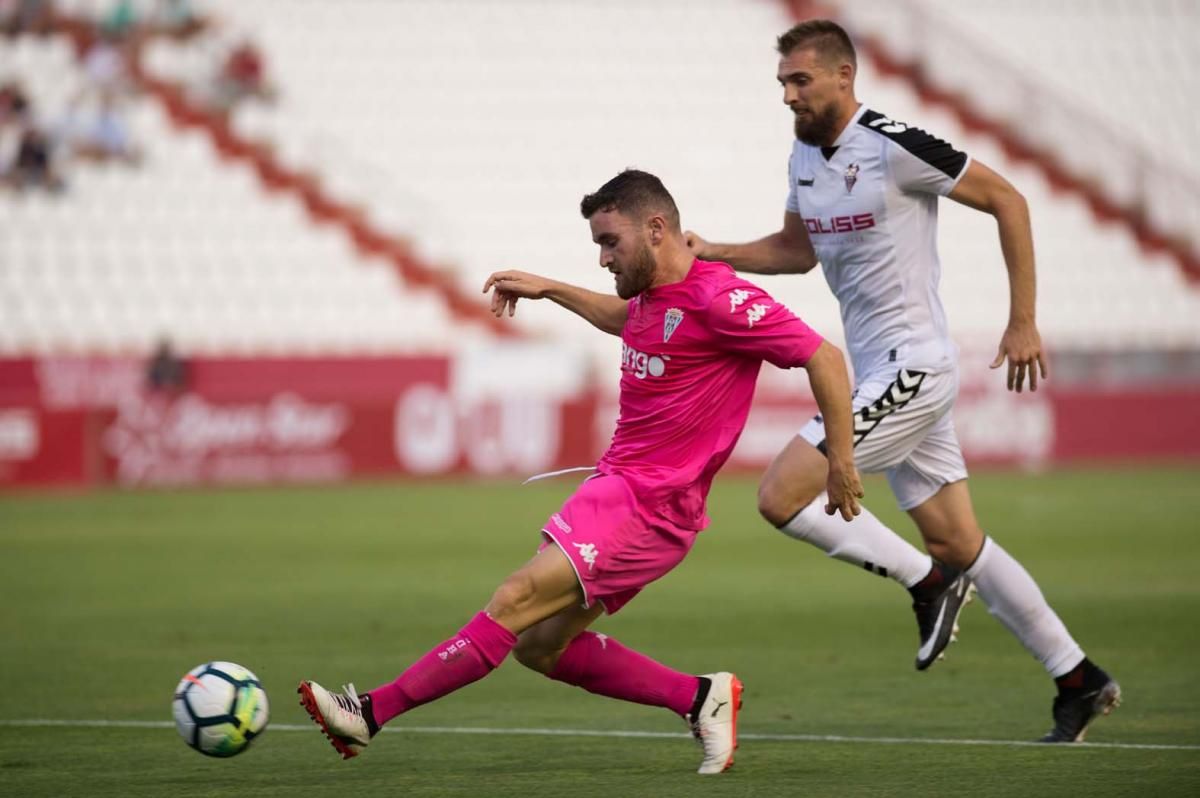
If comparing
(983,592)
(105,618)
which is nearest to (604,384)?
(105,618)

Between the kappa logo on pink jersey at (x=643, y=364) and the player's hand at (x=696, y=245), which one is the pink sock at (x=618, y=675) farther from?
the player's hand at (x=696, y=245)

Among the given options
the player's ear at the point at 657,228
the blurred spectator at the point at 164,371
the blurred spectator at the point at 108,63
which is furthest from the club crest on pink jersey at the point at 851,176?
the blurred spectator at the point at 108,63

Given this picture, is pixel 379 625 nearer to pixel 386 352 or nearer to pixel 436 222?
pixel 386 352

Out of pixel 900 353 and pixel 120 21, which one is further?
pixel 120 21

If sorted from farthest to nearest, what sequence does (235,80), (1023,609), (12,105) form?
1. (235,80)
2. (12,105)
3. (1023,609)

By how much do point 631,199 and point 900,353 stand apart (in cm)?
149

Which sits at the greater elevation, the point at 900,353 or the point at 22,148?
the point at 22,148

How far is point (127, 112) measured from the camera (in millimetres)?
28953

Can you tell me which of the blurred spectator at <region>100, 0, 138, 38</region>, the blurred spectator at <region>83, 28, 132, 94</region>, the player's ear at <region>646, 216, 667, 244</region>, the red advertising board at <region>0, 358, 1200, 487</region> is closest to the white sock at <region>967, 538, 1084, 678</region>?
the player's ear at <region>646, 216, 667, 244</region>

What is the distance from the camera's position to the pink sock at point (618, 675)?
627 cm

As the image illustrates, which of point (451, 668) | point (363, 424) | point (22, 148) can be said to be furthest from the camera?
point (22, 148)

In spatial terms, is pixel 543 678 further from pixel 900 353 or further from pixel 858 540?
pixel 900 353

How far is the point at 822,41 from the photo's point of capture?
22.8ft

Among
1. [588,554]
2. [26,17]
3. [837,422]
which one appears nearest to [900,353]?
[837,422]
